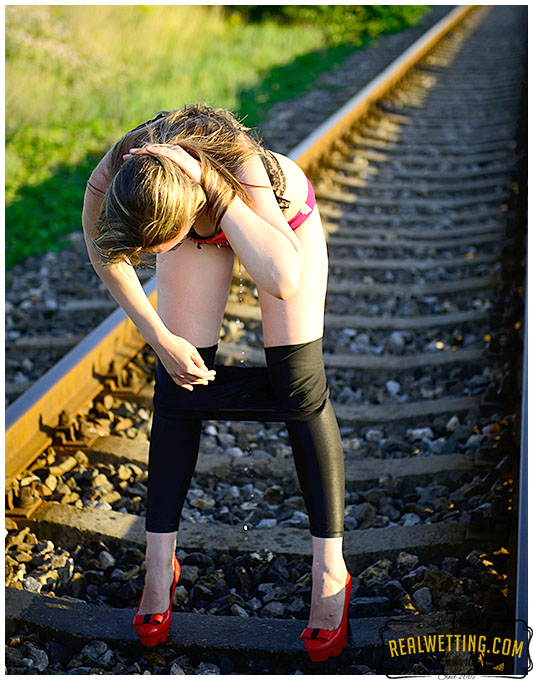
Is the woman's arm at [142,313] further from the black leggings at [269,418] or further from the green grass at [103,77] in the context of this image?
the green grass at [103,77]

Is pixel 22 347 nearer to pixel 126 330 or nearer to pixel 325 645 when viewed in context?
pixel 126 330

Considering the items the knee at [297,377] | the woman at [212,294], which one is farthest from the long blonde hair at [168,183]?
the knee at [297,377]

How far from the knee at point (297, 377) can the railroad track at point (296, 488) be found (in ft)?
2.16

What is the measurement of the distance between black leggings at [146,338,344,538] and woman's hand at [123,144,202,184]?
564mm

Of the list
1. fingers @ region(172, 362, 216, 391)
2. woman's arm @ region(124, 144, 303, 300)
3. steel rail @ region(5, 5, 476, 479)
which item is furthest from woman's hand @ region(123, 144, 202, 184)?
steel rail @ region(5, 5, 476, 479)

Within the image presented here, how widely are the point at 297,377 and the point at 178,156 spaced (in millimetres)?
695

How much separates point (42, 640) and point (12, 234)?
4057 millimetres

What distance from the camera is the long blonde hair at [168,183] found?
1.97 m

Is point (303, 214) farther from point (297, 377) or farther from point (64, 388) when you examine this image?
point (64, 388)

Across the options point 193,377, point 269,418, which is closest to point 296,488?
point 269,418

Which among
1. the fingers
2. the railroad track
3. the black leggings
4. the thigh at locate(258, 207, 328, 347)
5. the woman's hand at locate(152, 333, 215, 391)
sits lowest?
the railroad track

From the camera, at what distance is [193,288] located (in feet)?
7.64

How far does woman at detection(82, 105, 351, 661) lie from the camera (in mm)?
2066

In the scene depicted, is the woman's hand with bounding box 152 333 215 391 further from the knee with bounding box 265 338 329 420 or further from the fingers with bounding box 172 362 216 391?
the knee with bounding box 265 338 329 420
